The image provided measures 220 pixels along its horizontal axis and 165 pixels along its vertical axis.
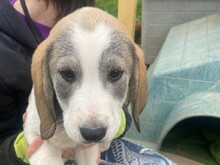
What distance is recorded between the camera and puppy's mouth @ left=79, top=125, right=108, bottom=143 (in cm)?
172

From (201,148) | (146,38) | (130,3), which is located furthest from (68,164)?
(146,38)

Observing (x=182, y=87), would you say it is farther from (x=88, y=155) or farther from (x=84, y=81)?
(x=84, y=81)

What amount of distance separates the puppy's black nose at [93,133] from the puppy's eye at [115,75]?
0.87 ft

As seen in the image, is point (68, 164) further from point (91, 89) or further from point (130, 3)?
point (130, 3)

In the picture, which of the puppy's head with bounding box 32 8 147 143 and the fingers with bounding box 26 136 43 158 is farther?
the fingers with bounding box 26 136 43 158

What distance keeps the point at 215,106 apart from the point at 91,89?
1.50 metres

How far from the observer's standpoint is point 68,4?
2719 millimetres

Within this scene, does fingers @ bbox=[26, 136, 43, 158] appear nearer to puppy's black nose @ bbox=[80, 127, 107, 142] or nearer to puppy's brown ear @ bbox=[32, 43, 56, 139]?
puppy's brown ear @ bbox=[32, 43, 56, 139]

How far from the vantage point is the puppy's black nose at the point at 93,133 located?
173 centimetres

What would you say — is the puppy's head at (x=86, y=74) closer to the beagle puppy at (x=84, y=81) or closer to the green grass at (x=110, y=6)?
the beagle puppy at (x=84, y=81)

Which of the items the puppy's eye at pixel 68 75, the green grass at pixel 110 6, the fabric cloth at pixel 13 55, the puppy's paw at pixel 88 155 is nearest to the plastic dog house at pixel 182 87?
the puppy's paw at pixel 88 155

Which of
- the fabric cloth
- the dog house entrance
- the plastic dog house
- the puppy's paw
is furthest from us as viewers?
the dog house entrance

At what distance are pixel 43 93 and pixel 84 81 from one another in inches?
12.4

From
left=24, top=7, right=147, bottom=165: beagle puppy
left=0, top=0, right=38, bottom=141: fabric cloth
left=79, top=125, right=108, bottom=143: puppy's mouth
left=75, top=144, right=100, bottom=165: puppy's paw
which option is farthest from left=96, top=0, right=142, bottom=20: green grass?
left=79, top=125, right=108, bottom=143: puppy's mouth
